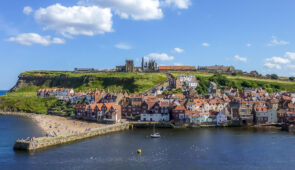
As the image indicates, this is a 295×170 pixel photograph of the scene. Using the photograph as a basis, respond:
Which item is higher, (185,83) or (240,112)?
(185,83)

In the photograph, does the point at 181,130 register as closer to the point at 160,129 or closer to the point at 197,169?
the point at 160,129

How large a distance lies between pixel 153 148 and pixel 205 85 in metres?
92.9

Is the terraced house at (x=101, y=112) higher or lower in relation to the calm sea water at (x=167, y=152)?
higher

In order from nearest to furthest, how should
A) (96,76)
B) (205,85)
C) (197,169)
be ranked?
(197,169), (205,85), (96,76)

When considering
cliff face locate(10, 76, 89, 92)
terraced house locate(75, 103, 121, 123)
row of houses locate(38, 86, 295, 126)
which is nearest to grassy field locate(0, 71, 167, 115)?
cliff face locate(10, 76, 89, 92)

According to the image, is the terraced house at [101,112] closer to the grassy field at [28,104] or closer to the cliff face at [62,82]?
the grassy field at [28,104]

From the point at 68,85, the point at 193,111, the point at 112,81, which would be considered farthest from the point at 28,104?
the point at 193,111

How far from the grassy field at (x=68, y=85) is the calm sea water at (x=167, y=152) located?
43947mm

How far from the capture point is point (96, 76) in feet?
569

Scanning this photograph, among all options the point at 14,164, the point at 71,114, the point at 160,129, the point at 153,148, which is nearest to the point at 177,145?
the point at 153,148

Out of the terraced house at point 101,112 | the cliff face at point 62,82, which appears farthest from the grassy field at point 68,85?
the terraced house at point 101,112

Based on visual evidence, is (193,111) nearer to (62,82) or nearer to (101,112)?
(101,112)

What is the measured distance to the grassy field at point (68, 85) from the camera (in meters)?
116

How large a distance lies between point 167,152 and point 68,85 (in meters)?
138
